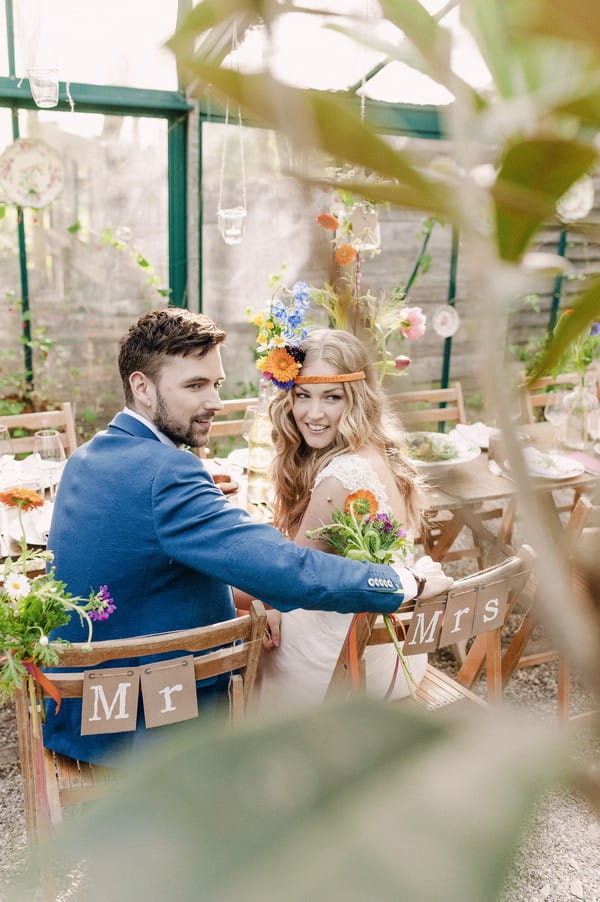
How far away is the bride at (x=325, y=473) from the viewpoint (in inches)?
75.0

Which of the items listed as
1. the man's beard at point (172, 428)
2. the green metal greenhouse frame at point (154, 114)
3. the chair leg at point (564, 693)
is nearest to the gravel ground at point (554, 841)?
the chair leg at point (564, 693)

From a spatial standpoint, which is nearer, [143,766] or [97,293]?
[143,766]

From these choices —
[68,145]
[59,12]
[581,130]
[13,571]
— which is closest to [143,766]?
[581,130]

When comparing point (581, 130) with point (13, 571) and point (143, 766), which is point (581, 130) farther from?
point (13, 571)

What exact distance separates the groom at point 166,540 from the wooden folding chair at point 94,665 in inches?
2.1

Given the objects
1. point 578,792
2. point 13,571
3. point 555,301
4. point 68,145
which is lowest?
point 13,571

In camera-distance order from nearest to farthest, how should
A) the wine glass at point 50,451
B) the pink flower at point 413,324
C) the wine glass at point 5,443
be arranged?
the wine glass at point 50,451
the wine glass at point 5,443
the pink flower at point 413,324

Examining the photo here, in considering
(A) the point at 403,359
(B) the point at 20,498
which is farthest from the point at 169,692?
(A) the point at 403,359

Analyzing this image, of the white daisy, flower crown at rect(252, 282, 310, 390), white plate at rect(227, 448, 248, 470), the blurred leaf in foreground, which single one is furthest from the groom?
the blurred leaf in foreground

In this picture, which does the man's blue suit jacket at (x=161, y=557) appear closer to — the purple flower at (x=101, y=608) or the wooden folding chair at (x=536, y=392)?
the purple flower at (x=101, y=608)

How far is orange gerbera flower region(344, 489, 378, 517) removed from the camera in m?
1.83

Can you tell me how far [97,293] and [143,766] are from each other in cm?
447

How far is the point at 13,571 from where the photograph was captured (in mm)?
1540

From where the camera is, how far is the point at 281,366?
7.29 ft
